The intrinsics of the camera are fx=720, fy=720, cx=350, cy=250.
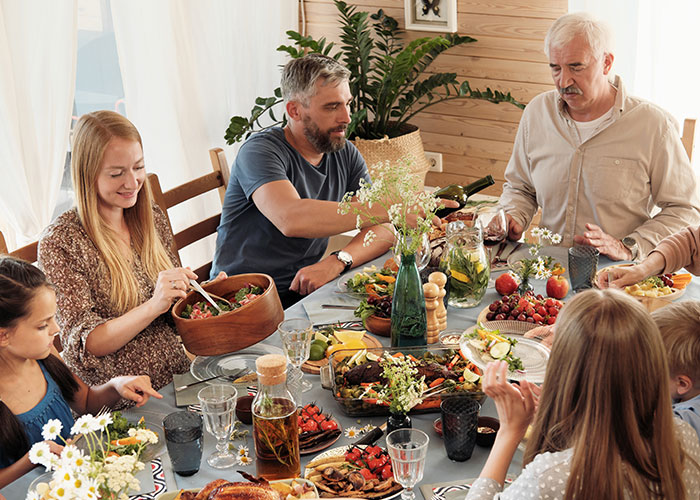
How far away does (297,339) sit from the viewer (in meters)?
1.72

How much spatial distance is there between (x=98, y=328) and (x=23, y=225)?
1404mm

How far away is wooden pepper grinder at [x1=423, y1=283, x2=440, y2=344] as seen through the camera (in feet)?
6.33

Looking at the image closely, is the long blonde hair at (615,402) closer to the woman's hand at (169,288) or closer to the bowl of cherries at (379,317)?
the bowl of cherries at (379,317)

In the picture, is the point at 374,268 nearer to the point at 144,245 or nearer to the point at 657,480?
the point at 144,245

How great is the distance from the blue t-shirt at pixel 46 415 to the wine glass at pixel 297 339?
1.80ft

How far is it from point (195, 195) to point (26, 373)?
1334 mm

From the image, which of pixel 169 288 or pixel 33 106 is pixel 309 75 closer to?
pixel 169 288

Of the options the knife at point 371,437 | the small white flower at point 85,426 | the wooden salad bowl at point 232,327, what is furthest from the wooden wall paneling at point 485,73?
the small white flower at point 85,426

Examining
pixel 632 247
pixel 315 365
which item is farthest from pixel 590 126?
pixel 315 365

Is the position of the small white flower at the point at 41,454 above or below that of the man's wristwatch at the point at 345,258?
above

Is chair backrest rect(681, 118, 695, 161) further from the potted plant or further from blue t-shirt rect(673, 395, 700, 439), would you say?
blue t-shirt rect(673, 395, 700, 439)

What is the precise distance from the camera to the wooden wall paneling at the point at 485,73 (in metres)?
3.95

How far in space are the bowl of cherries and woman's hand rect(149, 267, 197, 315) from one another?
508 mm

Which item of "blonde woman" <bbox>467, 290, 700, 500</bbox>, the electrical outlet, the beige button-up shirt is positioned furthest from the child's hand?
the electrical outlet
